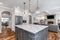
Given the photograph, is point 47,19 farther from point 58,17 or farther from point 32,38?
point 32,38

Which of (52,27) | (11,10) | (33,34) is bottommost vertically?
(52,27)

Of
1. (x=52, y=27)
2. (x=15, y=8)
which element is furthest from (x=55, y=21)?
(x=15, y=8)

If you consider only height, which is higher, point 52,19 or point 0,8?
point 0,8

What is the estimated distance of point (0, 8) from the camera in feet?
23.9

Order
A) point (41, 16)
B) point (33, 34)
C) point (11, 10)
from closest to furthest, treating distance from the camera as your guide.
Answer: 1. point (33, 34)
2. point (11, 10)
3. point (41, 16)

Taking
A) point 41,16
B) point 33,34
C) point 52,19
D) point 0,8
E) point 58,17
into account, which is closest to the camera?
point 33,34

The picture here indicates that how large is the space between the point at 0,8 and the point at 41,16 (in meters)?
7.92

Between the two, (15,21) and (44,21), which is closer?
(15,21)

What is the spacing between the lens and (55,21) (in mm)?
10453

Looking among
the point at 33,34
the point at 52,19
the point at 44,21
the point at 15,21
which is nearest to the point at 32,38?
the point at 33,34

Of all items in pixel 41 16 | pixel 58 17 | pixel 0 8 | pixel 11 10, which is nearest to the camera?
pixel 0 8

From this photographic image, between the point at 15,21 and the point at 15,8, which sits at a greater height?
the point at 15,8

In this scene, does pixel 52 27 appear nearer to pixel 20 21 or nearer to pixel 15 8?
pixel 20 21

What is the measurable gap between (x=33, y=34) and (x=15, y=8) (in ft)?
19.7
